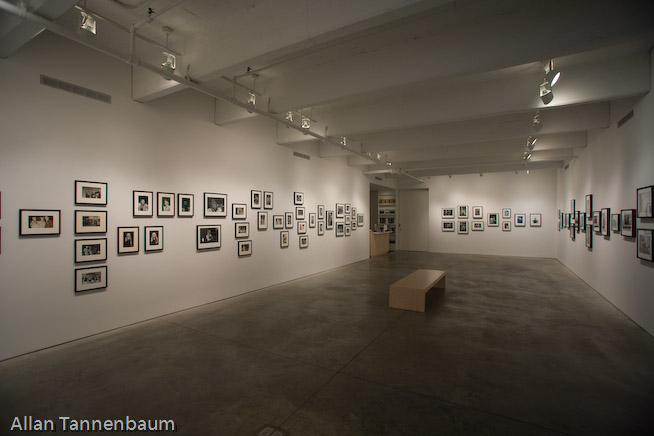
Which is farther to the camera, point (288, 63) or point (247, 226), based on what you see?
point (247, 226)

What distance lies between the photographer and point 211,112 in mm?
6234

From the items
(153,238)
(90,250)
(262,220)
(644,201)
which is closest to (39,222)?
(90,250)

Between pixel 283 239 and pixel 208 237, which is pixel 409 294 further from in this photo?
pixel 208 237

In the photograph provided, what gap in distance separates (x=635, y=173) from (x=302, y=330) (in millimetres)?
5904

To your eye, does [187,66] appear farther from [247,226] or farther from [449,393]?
[449,393]

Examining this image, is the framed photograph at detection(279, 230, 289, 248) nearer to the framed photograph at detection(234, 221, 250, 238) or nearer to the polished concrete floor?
the framed photograph at detection(234, 221, 250, 238)

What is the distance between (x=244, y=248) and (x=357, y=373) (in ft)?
14.1

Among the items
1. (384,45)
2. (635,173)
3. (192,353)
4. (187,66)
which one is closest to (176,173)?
(187,66)

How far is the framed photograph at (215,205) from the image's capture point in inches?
241

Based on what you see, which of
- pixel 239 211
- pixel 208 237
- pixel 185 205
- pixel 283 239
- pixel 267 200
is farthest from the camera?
pixel 283 239

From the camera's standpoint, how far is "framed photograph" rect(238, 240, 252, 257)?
269 inches

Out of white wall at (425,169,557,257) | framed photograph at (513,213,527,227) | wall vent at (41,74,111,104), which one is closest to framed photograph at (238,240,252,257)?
wall vent at (41,74,111,104)

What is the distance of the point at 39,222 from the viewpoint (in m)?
3.96

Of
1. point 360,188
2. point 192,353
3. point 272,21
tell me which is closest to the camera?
point 272,21
